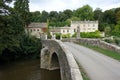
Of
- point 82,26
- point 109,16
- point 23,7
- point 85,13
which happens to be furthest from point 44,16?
point 23,7

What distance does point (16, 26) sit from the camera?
110 feet

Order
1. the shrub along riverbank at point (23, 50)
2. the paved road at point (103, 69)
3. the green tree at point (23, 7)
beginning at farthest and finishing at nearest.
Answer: the green tree at point (23, 7) < the shrub along riverbank at point (23, 50) < the paved road at point (103, 69)

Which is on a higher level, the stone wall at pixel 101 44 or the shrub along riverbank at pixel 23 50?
the stone wall at pixel 101 44

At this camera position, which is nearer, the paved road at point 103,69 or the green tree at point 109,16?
the paved road at point 103,69

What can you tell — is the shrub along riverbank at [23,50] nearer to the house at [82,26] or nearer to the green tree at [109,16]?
the house at [82,26]

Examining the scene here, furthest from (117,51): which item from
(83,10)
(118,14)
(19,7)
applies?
(83,10)

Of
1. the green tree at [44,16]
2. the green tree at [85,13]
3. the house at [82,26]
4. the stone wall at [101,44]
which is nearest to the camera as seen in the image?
the stone wall at [101,44]

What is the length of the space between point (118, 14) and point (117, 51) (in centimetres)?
→ 5354

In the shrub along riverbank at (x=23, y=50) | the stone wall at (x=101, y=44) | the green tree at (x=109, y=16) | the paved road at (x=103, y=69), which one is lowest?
the shrub along riverbank at (x=23, y=50)

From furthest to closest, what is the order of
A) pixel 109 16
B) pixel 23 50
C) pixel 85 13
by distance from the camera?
pixel 85 13, pixel 109 16, pixel 23 50

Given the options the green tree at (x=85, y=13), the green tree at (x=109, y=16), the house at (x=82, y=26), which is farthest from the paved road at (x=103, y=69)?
the green tree at (x=85, y=13)

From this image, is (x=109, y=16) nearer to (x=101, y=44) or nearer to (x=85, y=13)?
(x=85, y=13)

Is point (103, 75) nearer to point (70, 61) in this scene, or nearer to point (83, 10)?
point (70, 61)

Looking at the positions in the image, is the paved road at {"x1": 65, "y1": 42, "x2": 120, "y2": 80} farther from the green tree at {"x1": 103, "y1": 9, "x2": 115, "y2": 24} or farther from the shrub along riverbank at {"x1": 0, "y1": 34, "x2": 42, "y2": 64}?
the green tree at {"x1": 103, "y1": 9, "x2": 115, "y2": 24}
